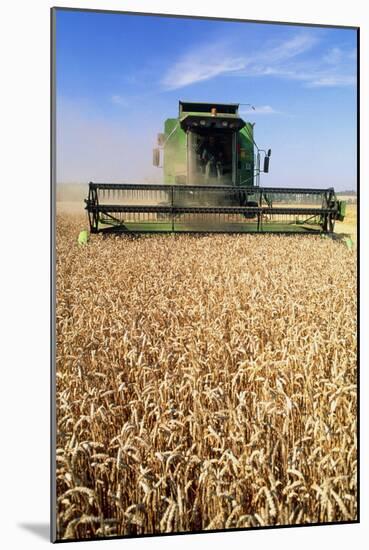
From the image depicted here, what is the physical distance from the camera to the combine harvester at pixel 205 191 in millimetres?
3664

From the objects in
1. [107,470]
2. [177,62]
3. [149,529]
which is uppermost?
[177,62]

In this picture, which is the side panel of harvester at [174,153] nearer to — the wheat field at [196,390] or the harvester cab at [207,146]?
the harvester cab at [207,146]

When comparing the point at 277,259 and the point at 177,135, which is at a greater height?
the point at 177,135

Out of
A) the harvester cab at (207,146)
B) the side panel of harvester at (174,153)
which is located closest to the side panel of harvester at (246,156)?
the harvester cab at (207,146)

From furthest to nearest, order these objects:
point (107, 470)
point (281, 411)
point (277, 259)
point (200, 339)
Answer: point (277, 259) → point (200, 339) → point (281, 411) → point (107, 470)

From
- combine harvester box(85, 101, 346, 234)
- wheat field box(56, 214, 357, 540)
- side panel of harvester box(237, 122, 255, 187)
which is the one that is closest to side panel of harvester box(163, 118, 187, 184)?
combine harvester box(85, 101, 346, 234)

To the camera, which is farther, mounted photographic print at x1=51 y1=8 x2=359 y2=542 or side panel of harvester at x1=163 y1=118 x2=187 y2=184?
side panel of harvester at x1=163 y1=118 x2=187 y2=184

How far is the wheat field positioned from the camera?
130 inches

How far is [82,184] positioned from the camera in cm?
345

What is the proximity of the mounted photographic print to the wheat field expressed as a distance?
0.01 m

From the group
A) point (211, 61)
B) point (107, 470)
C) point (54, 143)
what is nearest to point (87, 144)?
point (54, 143)

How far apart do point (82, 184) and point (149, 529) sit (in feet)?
5.21

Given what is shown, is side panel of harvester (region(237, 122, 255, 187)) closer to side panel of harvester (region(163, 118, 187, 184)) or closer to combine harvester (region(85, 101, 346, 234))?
combine harvester (region(85, 101, 346, 234))

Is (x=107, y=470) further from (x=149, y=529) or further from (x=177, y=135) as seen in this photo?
(x=177, y=135)
